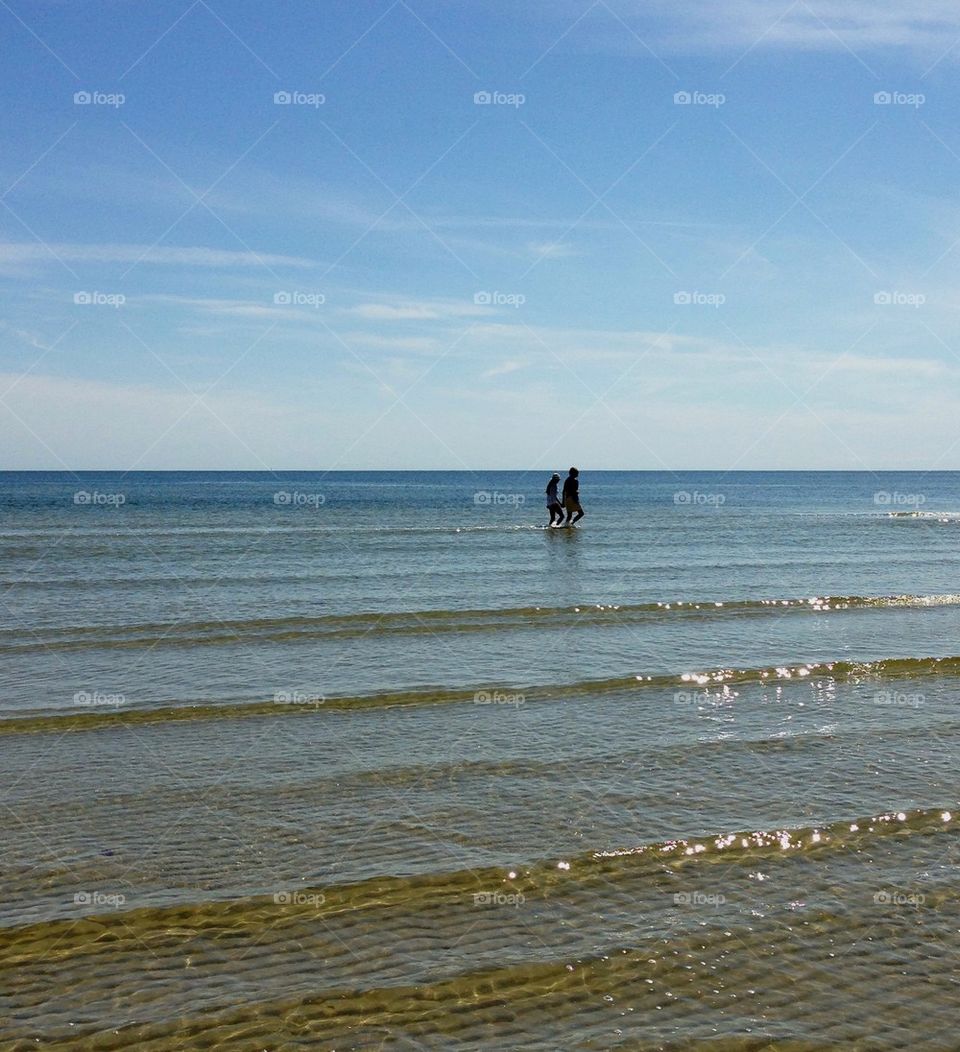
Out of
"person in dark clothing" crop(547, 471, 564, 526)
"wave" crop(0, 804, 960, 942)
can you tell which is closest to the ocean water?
"wave" crop(0, 804, 960, 942)

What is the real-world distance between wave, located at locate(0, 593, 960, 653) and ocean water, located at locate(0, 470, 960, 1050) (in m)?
0.12

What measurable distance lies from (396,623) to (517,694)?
5717mm

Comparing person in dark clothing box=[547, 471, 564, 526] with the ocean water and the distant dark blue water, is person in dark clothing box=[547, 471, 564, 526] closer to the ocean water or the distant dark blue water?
the distant dark blue water

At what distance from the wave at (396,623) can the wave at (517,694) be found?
415 centimetres

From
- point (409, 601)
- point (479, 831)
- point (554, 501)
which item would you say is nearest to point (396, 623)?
point (409, 601)

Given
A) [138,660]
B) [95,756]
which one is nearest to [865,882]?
[95,756]

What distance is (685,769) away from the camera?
352 inches

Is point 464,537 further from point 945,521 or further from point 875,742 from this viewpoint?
point 945,521

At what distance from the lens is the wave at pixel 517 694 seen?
11.1 metres

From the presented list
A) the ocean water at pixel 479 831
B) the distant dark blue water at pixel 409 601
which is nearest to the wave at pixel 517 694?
the ocean water at pixel 479 831

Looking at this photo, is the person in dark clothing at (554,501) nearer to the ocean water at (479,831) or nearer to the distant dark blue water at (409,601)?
the distant dark blue water at (409,601)

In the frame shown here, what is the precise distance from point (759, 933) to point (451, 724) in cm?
534

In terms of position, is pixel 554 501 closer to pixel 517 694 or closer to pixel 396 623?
pixel 396 623

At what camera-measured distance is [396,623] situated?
17438 mm
